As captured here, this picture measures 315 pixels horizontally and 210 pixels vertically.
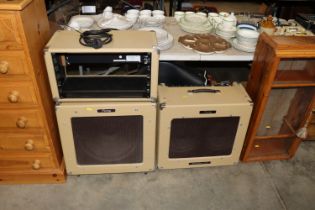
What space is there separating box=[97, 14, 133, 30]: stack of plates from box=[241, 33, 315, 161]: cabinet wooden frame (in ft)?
2.52

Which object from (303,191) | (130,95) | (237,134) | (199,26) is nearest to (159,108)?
(130,95)

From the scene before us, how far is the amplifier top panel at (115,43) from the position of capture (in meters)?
1.19

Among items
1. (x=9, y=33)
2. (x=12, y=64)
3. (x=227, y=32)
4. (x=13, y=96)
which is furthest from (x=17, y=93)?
(x=227, y=32)

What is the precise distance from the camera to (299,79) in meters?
1.46

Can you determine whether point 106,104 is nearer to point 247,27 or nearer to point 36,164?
point 36,164

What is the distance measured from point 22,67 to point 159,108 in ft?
2.11

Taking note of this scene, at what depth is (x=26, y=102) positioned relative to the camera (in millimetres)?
1275

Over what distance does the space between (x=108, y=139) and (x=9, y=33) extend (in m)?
0.67

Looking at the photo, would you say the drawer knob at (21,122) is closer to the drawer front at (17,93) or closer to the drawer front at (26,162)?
the drawer front at (17,93)

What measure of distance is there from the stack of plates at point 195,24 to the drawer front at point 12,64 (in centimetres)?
98

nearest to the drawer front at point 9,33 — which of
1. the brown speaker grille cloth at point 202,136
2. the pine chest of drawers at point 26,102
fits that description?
the pine chest of drawers at point 26,102

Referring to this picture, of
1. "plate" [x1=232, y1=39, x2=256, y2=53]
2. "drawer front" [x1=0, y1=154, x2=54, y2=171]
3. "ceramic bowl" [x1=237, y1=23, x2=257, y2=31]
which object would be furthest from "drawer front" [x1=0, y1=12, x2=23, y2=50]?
"ceramic bowl" [x1=237, y1=23, x2=257, y2=31]

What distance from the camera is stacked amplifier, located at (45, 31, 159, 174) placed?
4.07ft

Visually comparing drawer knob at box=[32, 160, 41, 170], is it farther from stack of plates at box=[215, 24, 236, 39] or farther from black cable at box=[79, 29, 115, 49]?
stack of plates at box=[215, 24, 236, 39]
